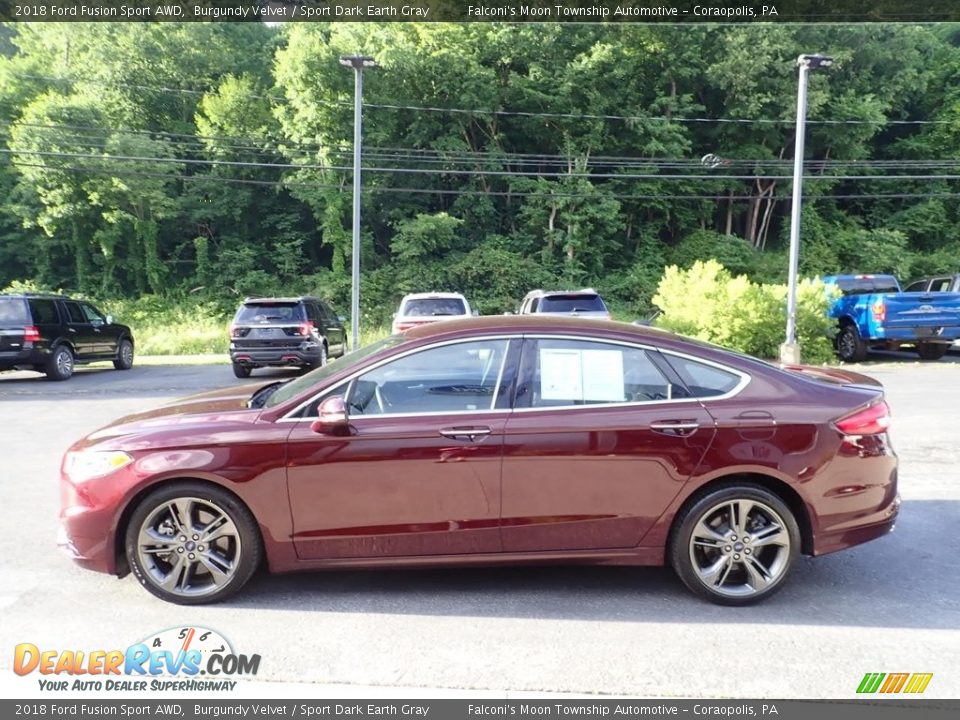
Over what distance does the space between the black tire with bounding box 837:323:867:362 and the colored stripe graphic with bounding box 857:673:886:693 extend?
15567 mm

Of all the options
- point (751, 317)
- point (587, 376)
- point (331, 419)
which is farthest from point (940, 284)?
point (331, 419)

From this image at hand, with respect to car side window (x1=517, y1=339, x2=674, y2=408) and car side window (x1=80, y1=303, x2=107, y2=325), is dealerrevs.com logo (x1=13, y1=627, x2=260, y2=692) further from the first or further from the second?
car side window (x1=80, y1=303, x2=107, y2=325)

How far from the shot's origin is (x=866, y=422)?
405cm

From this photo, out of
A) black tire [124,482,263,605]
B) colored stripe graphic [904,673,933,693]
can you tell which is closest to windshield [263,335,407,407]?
black tire [124,482,263,605]

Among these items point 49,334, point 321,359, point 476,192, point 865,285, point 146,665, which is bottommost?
point 146,665

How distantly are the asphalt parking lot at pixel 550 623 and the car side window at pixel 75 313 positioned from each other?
39.2 feet

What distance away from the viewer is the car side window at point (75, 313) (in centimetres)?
1567

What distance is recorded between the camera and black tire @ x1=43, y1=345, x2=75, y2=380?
14750 millimetres

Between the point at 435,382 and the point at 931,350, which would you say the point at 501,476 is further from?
the point at 931,350

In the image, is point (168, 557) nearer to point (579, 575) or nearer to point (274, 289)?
point (579, 575)

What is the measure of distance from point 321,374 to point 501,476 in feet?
4.21

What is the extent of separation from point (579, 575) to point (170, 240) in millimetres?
37371

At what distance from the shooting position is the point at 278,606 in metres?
4.00

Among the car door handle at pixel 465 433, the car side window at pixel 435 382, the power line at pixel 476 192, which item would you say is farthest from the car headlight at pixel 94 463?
the power line at pixel 476 192
